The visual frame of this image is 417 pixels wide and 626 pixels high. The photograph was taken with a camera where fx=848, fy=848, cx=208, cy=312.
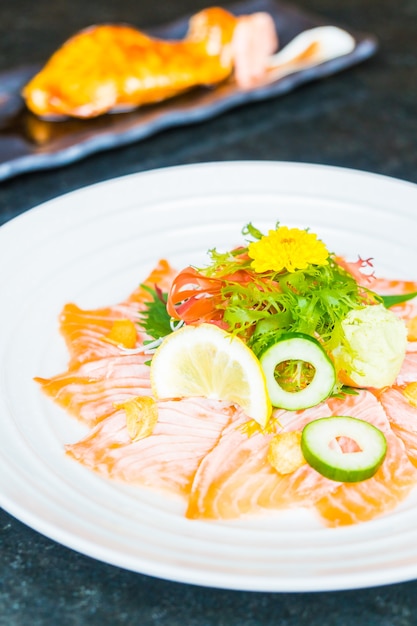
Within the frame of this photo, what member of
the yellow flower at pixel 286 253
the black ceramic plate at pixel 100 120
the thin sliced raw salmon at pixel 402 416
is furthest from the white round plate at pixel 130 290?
the yellow flower at pixel 286 253

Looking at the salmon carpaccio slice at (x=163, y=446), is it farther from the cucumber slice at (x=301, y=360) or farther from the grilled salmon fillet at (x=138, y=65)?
the grilled salmon fillet at (x=138, y=65)

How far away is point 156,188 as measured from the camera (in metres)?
2.57

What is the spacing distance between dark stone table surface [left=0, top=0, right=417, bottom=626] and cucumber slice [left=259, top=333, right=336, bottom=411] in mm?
416

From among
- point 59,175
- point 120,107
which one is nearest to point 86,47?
point 120,107

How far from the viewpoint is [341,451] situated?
1.66m

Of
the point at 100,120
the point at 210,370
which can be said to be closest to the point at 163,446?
the point at 210,370

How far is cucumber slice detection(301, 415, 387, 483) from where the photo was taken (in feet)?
5.20

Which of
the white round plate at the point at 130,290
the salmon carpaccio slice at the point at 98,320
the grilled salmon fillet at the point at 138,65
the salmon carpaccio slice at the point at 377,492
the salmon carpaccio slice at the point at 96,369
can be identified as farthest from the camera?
the grilled salmon fillet at the point at 138,65

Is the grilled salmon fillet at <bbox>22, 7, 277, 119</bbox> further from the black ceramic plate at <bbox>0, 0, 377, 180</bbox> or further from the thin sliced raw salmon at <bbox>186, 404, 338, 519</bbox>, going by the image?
the thin sliced raw salmon at <bbox>186, 404, 338, 519</bbox>

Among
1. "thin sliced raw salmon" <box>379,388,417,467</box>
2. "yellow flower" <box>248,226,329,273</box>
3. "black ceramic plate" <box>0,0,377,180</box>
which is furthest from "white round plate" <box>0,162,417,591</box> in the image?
"yellow flower" <box>248,226,329,273</box>

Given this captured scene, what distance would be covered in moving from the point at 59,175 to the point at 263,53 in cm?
115

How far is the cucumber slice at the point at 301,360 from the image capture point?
1748 millimetres

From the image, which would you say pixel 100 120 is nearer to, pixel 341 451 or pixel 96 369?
pixel 96 369

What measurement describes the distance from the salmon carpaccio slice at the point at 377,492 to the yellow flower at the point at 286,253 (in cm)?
38
